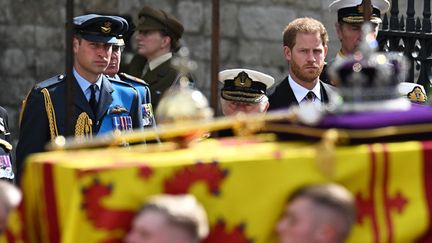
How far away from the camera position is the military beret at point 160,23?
29.2 feet

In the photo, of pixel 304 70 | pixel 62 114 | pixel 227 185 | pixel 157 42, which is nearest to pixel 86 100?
pixel 62 114

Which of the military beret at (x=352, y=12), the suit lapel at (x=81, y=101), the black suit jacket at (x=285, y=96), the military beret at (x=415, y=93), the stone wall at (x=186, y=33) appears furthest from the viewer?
the stone wall at (x=186, y=33)

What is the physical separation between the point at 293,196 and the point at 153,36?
5.20 meters

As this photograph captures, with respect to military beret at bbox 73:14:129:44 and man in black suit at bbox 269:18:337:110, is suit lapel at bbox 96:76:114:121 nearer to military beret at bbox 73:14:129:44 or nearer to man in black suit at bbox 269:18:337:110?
military beret at bbox 73:14:129:44

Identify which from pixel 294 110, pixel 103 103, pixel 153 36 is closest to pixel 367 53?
pixel 294 110

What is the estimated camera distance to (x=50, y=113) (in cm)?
649

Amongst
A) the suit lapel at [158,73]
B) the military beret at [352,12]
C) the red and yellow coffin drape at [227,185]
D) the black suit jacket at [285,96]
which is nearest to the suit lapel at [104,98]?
the black suit jacket at [285,96]

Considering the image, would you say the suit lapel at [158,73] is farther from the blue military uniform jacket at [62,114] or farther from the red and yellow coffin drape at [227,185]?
the red and yellow coffin drape at [227,185]

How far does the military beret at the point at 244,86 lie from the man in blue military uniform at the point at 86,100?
0.47 m

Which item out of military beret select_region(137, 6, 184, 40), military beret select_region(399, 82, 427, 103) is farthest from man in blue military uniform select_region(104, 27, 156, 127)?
military beret select_region(399, 82, 427, 103)

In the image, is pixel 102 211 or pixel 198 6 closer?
pixel 102 211

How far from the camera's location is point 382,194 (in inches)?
159

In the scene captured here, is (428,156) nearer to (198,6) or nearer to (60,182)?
(60,182)

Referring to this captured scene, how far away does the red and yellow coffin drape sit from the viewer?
12.1 ft
